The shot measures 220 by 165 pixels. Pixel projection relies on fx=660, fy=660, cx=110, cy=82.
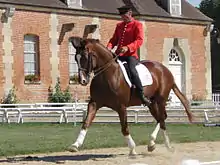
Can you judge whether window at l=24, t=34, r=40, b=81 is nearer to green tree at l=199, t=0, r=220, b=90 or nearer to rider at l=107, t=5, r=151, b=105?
rider at l=107, t=5, r=151, b=105

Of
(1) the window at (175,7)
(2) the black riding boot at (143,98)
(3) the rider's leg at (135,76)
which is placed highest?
(1) the window at (175,7)

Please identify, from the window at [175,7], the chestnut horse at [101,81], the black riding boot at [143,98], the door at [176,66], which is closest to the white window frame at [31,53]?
the door at [176,66]

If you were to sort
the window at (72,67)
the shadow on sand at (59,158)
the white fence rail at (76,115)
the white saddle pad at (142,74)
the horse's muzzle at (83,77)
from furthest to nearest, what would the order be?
the window at (72,67) → the white fence rail at (76,115) → the white saddle pad at (142,74) → the shadow on sand at (59,158) → the horse's muzzle at (83,77)

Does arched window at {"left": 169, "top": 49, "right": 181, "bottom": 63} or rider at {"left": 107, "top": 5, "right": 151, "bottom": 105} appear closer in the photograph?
rider at {"left": 107, "top": 5, "right": 151, "bottom": 105}

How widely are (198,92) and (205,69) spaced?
1914mm

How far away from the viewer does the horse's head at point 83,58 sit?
1153 cm

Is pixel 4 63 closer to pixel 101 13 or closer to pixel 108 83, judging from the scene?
pixel 101 13

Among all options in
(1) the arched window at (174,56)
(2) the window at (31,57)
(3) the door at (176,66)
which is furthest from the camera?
(1) the arched window at (174,56)

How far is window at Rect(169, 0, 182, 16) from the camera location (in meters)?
44.3

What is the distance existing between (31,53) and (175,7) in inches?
479

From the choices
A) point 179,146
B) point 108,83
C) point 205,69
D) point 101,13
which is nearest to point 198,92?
point 205,69

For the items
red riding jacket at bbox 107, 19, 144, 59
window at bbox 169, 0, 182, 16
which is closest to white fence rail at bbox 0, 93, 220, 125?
red riding jacket at bbox 107, 19, 144, 59

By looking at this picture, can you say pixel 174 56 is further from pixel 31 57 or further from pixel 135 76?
pixel 135 76

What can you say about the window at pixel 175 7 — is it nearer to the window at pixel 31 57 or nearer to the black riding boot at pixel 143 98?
the window at pixel 31 57
